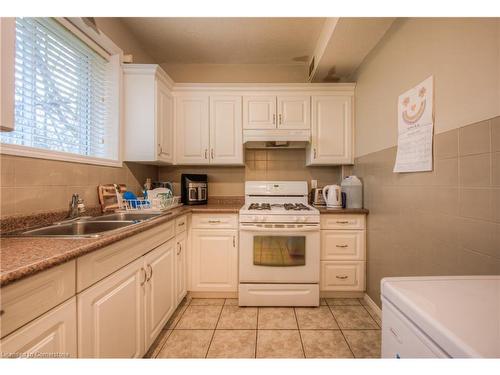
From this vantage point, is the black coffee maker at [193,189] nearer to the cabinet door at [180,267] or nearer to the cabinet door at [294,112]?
the cabinet door at [180,267]

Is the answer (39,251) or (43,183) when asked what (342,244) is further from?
(43,183)

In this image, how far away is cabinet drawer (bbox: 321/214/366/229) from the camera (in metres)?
2.13

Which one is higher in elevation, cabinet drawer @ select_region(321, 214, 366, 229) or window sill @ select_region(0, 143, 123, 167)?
window sill @ select_region(0, 143, 123, 167)

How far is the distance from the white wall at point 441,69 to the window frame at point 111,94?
2.33 meters

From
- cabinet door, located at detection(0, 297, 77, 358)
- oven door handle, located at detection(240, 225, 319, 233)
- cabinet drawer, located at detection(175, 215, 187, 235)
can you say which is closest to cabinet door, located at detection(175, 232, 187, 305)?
cabinet drawer, located at detection(175, 215, 187, 235)

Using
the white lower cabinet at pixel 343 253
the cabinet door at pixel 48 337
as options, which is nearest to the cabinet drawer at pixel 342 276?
the white lower cabinet at pixel 343 253

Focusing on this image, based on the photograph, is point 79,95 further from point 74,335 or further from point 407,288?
point 407,288

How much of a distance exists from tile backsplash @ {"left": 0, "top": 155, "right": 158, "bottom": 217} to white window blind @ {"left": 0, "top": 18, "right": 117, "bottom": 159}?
0.41 feet

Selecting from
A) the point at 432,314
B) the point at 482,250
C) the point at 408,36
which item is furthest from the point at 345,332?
the point at 408,36

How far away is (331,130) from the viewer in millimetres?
2439

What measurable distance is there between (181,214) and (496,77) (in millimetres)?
2063

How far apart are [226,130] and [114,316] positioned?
1941 millimetres

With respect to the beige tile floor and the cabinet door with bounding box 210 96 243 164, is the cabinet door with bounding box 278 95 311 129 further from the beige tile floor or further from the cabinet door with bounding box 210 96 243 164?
the beige tile floor

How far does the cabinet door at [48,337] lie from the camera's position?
2.00ft
